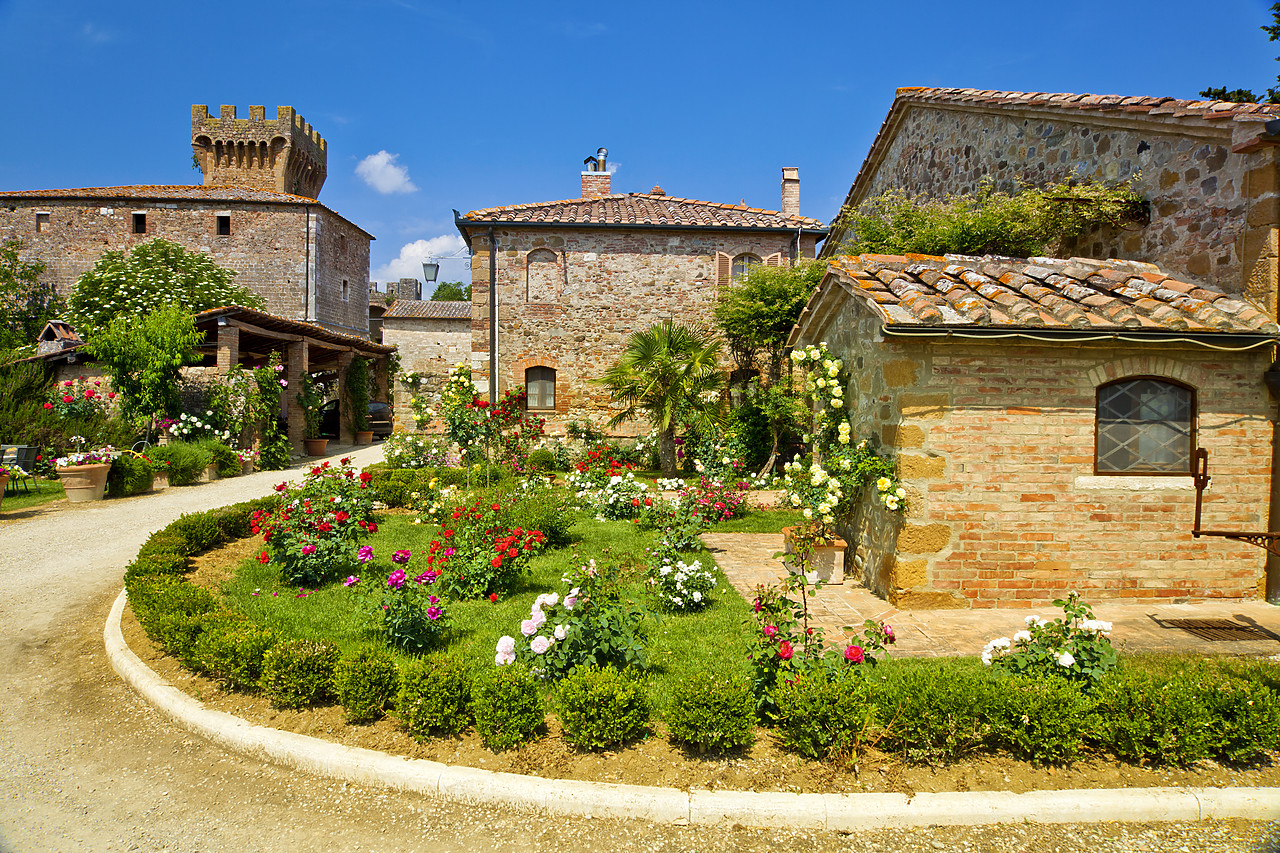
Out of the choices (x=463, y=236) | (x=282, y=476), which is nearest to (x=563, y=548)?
(x=282, y=476)

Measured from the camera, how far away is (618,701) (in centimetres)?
355

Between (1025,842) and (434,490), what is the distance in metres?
→ 9.19

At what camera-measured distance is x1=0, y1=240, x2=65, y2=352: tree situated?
27125 mm

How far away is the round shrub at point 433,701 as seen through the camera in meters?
3.70

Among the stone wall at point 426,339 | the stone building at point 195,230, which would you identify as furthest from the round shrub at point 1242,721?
the stone building at point 195,230

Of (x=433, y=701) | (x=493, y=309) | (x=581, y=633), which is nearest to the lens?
(x=433, y=701)

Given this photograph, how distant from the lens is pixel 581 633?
164 inches

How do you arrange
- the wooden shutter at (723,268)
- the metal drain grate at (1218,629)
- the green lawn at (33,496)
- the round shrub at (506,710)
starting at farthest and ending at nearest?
the wooden shutter at (723,268) < the green lawn at (33,496) < the metal drain grate at (1218,629) < the round shrub at (506,710)

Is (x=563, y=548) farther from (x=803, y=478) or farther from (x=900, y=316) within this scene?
(x=900, y=316)

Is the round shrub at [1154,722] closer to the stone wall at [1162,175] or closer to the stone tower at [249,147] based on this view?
the stone wall at [1162,175]

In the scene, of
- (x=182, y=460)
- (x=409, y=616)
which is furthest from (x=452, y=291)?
(x=409, y=616)

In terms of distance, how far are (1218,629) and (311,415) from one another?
1971cm

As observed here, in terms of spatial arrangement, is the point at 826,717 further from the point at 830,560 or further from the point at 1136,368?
the point at 1136,368

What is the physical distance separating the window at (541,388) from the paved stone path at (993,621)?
34.0 ft
